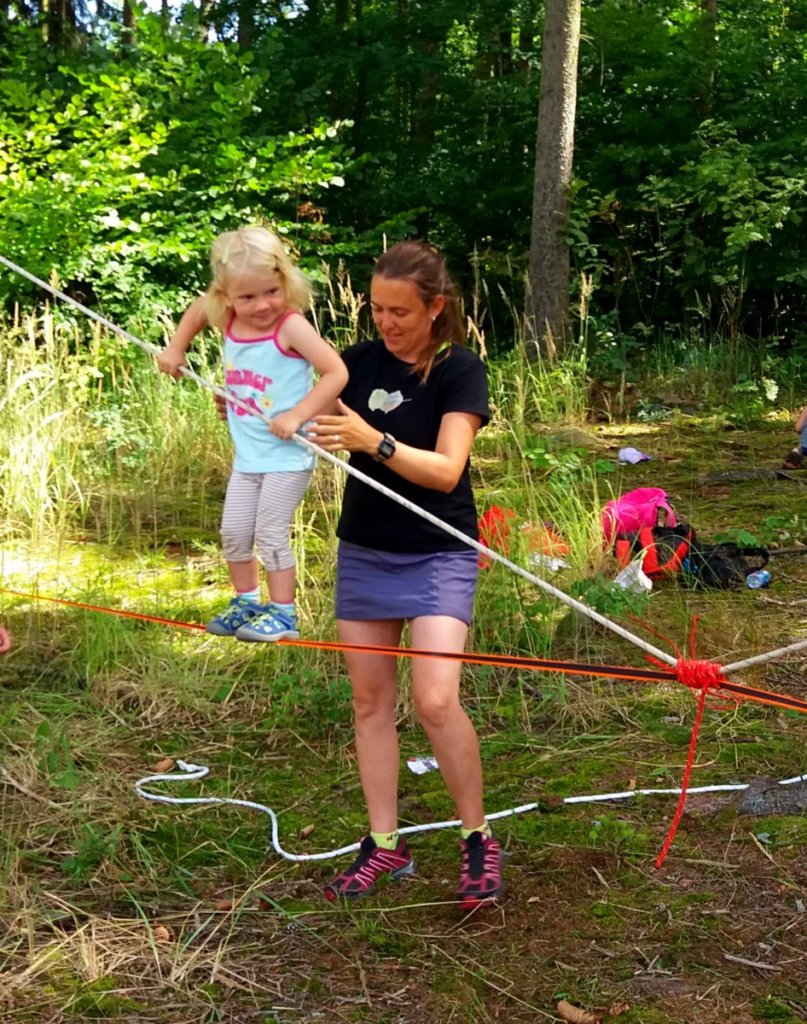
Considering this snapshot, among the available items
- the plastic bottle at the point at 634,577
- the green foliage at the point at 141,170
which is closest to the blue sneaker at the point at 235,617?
the plastic bottle at the point at 634,577

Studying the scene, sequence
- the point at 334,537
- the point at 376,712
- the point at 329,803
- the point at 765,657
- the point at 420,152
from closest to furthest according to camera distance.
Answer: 1. the point at 765,657
2. the point at 376,712
3. the point at 329,803
4. the point at 334,537
5. the point at 420,152

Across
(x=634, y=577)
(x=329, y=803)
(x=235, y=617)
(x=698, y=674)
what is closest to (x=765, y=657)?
(x=698, y=674)

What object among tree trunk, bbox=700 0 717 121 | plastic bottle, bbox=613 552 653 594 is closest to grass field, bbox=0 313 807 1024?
plastic bottle, bbox=613 552 653 594

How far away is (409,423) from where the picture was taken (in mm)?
2809

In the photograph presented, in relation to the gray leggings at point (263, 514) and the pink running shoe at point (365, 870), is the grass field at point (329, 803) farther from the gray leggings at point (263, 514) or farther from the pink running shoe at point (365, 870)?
the gray leggings at point (263, 514)

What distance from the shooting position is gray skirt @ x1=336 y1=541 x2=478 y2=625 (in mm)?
2838

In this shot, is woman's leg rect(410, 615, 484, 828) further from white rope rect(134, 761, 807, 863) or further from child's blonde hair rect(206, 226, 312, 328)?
child's blonde hair rect(206, 226, 312, 328)

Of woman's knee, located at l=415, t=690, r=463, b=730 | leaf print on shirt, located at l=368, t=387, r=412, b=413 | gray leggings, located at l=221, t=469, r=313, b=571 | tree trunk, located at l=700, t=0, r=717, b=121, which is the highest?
tree trunk, located at l=700, t=0, r=717, b=121

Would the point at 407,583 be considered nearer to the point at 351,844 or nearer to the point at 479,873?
the point at 479,873

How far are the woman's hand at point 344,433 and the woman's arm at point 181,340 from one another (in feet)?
1.47

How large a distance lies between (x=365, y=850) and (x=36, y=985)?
2.75 ft

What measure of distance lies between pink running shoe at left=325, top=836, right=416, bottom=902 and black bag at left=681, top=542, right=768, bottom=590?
8.28 feet

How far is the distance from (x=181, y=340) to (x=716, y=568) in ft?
10.2

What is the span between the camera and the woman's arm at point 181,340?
114 inches
